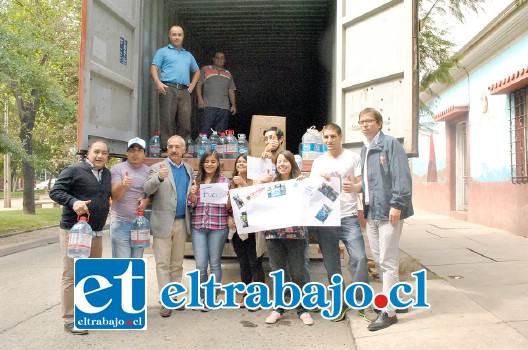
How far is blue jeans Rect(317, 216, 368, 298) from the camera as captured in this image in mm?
4164

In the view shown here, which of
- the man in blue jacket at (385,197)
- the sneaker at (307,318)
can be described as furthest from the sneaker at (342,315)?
the man in blue jacket at (385,197)

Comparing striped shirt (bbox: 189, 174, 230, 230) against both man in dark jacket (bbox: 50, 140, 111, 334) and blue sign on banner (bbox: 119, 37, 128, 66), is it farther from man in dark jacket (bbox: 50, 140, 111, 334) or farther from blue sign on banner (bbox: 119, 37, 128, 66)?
blue sign on banner (bbox: 119, 37, 128, 66)

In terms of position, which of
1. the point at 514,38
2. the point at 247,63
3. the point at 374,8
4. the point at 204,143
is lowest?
the point at 204,143

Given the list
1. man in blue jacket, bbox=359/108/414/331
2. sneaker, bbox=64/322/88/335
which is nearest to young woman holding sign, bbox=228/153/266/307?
man in blue jacket, bbox=359/108/414/331

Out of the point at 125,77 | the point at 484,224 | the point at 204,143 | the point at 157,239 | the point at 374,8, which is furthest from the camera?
the point at 484,224

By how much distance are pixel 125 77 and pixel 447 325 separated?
4.34 meters

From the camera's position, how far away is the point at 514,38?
33.1 ft

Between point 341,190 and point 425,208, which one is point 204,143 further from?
point 425,208

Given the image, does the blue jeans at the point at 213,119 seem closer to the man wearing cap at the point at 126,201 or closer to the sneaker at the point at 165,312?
the man wearing cap at the point at 126,201

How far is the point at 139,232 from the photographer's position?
4270 millimetres

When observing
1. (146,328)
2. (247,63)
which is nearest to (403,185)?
(146,328)

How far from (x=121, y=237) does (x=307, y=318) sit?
188 cm

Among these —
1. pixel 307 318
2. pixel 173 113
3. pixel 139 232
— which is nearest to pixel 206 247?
pixel 139 232

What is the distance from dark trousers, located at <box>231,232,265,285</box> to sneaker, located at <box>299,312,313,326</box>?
61 cm
